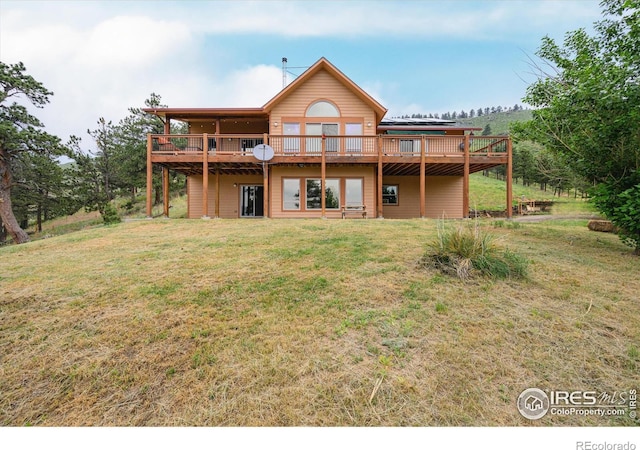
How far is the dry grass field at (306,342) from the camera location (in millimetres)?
2287

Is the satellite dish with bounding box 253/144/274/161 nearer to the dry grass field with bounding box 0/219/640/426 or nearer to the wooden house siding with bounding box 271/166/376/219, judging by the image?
the wooden house siding with bounding box 271/166/376/219

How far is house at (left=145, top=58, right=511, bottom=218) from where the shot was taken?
13.5 metres

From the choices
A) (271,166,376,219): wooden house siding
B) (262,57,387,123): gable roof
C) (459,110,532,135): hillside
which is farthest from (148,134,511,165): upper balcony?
(459,110,532,135): hillside

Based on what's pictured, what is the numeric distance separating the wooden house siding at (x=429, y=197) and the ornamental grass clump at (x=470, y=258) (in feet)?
40.5

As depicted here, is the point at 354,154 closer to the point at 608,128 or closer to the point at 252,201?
the point at 252,201

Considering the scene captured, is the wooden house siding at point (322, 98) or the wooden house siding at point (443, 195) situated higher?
the wooden house siding at point (322, 98)

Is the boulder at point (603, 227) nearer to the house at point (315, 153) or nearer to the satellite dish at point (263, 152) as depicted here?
the house at point (315, 153)

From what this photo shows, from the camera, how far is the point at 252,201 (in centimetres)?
1731

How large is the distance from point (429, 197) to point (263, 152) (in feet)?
34.4

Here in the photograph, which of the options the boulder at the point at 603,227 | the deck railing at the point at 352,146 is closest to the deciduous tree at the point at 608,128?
the boulder at the point at 603,227

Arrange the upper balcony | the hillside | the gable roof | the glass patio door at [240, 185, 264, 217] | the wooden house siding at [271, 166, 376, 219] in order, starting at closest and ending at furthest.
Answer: the upper balcony
the gable roof
the wooden house siding at [271, 166, 376, 219]
the glass patio door at [240, 185, 264, 217]
the hillside

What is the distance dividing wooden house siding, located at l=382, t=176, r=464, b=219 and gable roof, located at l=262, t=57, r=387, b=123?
15.1 feet
